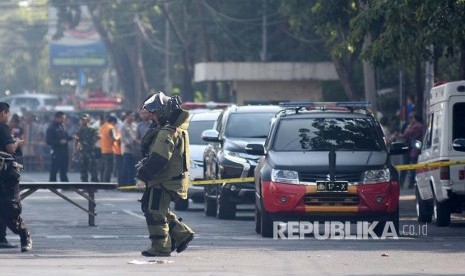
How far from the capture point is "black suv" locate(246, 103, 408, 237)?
18781 mm

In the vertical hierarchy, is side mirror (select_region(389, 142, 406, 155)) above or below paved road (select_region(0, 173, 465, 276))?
above

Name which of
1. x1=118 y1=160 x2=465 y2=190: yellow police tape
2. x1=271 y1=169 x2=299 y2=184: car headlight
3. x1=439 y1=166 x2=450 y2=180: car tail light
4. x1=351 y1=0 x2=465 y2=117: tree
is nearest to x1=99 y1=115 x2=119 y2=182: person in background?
x1=118 y1=160 x2=465 y2=190: yellow police tape

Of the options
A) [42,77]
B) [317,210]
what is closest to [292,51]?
[317,210]

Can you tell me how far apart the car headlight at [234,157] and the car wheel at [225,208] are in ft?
2.11

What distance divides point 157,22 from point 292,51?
864 inches

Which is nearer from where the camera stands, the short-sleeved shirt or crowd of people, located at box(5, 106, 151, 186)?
the short-sleeved shirt

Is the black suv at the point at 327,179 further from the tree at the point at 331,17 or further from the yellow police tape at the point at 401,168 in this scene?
the tree at the point at 331,17

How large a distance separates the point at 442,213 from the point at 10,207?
23.8 ft

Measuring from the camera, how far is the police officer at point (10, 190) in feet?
55.5

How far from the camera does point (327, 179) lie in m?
18.8

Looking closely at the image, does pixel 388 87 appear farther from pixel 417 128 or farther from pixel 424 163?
pixel 424 163

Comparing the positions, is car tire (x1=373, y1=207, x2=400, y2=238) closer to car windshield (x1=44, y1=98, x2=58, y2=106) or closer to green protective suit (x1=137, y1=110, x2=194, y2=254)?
green protective suit (x1=137, y1=110, x2=194, y2=254)

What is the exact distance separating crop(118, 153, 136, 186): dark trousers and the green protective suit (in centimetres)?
1847

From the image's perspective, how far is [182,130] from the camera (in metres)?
16.0
